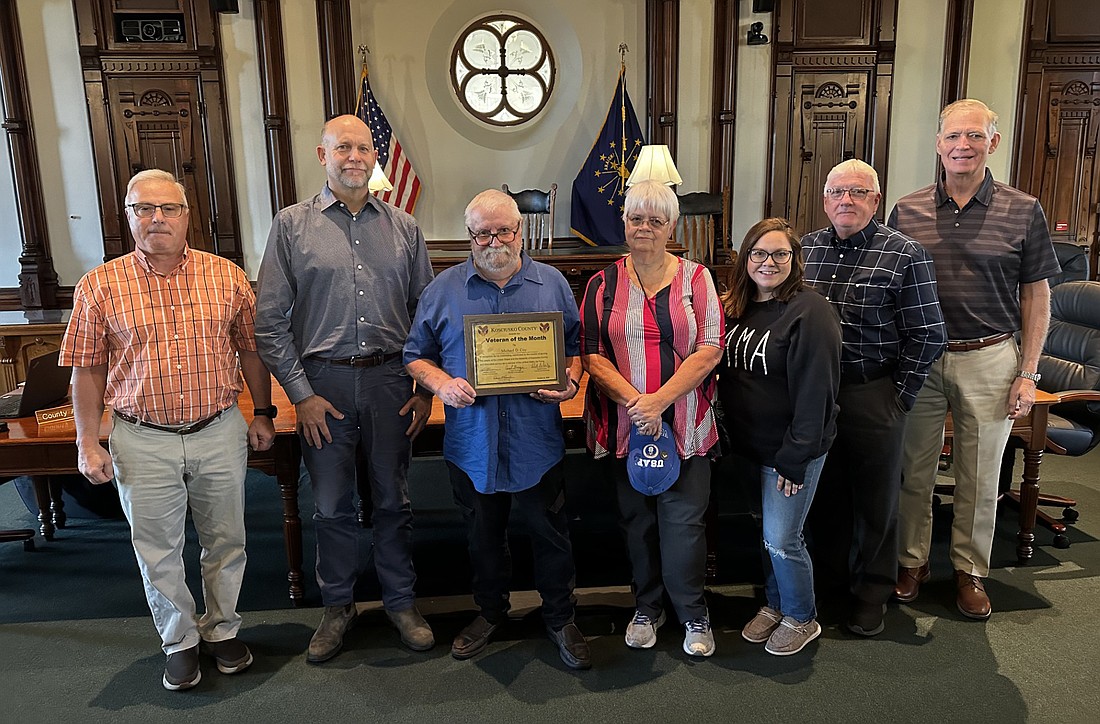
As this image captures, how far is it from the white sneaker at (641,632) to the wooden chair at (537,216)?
3.79 metres

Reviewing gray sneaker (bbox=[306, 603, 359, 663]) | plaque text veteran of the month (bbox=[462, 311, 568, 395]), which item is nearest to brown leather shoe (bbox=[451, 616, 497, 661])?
gray sneaker (bbox=[306, 603, 359, 663])

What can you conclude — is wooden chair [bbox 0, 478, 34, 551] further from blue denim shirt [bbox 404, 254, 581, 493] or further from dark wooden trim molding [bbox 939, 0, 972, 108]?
dark wooden trim molding [bbox 939, 0, 972, 108]

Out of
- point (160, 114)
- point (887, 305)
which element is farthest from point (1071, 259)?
point (160, 114)

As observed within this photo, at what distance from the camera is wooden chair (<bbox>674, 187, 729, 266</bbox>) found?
20.1 ft

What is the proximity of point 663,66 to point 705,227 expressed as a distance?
1.39m

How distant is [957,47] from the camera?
20.3ft

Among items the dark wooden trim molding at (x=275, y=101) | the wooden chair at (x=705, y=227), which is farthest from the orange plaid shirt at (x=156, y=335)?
the wooden chair at (x=705, y=227)

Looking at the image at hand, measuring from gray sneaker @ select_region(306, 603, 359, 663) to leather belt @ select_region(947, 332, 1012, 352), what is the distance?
7.36 ft

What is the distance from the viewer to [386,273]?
7.70ft

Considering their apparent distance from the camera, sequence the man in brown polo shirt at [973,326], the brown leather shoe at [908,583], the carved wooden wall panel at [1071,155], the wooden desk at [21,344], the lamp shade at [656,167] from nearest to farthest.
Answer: the man in brown polo shirt at [973,326], the brown leather shoe at [908,583], the wooden desk at [21,344], the lamp shade at [656,167], the carved wooden wall panel at [1071,155]

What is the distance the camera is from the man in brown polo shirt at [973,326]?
8.21 ft

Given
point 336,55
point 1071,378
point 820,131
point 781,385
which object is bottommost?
point 1071,378

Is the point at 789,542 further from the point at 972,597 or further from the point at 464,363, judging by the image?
the point at 464,363

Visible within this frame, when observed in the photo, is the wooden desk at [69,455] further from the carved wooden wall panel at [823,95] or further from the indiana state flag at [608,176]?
the carved wooden wall panel at [823,95]
